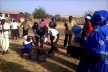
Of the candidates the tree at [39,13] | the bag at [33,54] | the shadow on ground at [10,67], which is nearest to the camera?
the shadow on ground at [10,67]

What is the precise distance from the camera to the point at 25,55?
995 centimetres

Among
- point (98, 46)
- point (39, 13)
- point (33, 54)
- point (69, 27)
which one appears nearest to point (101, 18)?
point (98, 46)

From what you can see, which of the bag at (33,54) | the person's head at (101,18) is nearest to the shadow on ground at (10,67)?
the bag at (33,54)

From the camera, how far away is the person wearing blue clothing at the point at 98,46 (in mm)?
3221

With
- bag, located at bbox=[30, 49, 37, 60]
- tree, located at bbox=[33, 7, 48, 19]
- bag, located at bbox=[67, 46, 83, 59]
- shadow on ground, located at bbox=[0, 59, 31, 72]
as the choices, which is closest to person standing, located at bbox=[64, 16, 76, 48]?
bag, located at bbox=[67, 46, 83, 59]

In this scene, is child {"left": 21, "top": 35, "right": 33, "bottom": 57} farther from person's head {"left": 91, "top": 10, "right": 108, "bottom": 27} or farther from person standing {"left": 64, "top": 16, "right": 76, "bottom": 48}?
person's head {"left": 91, "top": 10, "right": 108, "bottom": 27}

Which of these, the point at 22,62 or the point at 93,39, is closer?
the point at 93,39

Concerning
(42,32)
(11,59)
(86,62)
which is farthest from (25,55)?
(86,62)

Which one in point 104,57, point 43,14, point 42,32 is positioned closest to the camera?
point 104,57

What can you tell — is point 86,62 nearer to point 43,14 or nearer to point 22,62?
point 22,62

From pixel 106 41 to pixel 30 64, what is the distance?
5.98 meters

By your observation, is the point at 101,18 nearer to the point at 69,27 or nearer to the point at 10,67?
the point at 10,67

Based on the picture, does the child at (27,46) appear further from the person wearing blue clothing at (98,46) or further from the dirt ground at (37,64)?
the person wearing blue clothing at (98,46)

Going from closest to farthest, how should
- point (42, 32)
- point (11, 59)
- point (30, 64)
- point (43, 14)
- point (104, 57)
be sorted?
1. point (104, 57)
2. point (30, 64)
3. point (11, 59)
4. point (42, 32)
5. point (43, 14)
